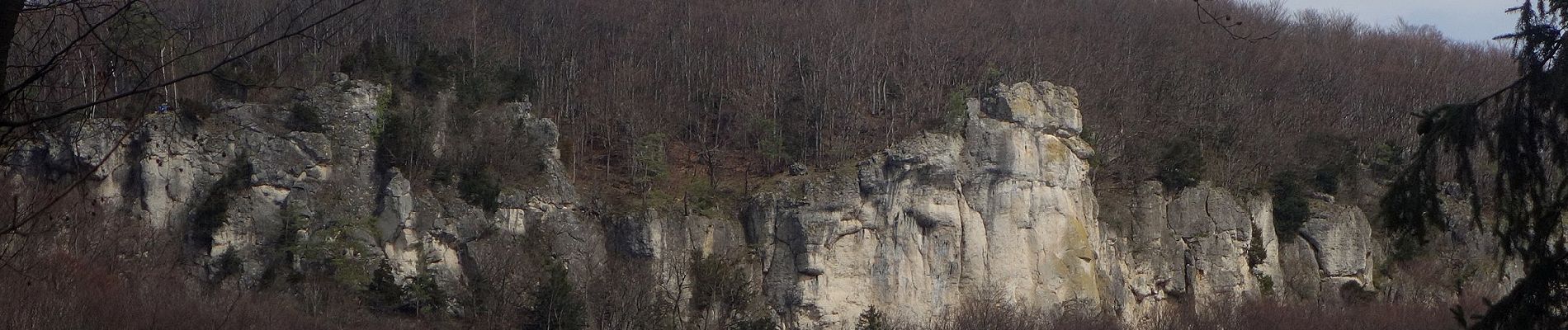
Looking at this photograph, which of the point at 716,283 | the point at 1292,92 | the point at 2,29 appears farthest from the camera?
the point at 1292,92

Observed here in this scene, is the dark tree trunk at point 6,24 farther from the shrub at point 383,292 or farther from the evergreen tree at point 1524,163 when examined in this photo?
the shrub at point 383,292

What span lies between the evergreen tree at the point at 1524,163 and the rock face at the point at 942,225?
28306 mm

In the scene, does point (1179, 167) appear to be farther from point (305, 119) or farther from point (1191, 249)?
point (305, 119)

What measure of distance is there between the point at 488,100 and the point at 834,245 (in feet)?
32.1

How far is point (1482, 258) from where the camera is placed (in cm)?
4309

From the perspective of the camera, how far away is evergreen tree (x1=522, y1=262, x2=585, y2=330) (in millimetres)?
32219

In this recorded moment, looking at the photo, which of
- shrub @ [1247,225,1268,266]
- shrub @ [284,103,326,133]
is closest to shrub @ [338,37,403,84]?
shrub @ [284,103,326,133]

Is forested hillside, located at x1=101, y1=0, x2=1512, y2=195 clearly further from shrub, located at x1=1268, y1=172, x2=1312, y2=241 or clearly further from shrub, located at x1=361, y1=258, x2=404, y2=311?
shrub, located at x1=361, y1=258, x2=404, y2=311

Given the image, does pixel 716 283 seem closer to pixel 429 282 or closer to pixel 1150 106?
pixel 429 282

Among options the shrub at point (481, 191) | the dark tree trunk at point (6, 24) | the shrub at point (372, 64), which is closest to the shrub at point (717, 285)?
the shrub at point (481, 191)

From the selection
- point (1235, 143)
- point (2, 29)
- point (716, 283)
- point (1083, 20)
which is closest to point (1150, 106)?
point (1235, 143)

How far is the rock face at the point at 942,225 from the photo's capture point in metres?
35.9

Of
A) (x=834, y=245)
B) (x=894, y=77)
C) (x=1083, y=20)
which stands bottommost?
(x=834, y=245)

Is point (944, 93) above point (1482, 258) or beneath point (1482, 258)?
above
